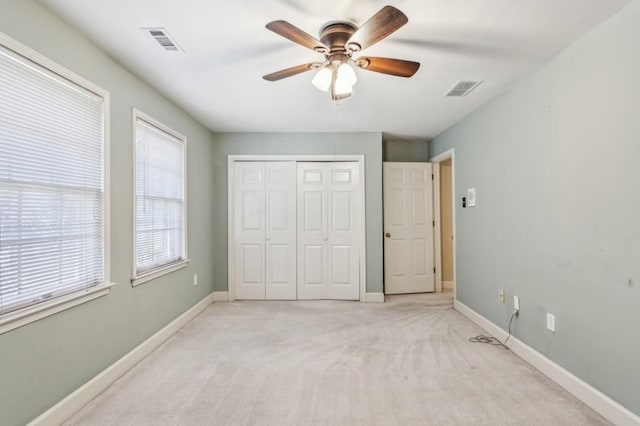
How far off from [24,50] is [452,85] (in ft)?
10.0

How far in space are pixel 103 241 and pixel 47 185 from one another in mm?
562

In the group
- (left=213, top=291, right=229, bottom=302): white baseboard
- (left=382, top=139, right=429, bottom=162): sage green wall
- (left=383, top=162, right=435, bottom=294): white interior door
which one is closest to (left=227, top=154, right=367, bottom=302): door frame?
(left=213, top=291, right=229, bottom=302): white baseboard

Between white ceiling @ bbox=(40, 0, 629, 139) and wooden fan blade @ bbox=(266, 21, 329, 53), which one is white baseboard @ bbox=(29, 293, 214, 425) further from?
wooden fan blade @ bbox=(266, 21, 329, 53)

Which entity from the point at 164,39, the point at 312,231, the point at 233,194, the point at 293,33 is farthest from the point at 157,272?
the point at 293,33

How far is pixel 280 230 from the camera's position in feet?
14.7

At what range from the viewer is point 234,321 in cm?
359

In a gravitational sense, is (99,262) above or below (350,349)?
above

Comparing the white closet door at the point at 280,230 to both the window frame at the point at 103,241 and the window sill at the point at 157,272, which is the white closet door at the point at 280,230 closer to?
the window sill at the point at 157,272

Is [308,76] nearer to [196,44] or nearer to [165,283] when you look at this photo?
[196,44]

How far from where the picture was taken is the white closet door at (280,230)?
447 centimetres

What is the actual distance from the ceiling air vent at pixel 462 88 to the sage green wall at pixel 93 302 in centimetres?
284

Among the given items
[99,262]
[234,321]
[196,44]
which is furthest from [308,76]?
[234,321]

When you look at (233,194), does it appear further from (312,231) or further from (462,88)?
(462,88)

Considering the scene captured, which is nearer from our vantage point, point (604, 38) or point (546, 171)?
point (604, 38)
